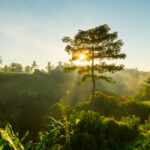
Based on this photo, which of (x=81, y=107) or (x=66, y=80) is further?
(x=66, y=80)

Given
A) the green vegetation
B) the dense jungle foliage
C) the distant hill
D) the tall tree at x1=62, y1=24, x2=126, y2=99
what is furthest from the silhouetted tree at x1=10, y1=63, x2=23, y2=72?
the tall tree at x1=62, y1=24, x2=126, y2=99

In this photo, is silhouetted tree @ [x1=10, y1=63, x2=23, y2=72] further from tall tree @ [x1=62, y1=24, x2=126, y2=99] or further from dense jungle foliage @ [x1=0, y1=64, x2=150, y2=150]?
tall tree @ [x1=62, y1=24, x2=126, y2=99]

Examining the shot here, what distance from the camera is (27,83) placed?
61219 millimetres

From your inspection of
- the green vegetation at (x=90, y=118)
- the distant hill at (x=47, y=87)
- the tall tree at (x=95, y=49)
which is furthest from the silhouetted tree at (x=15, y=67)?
the tall tree at (x=95, y=49)

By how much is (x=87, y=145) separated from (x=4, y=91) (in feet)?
173

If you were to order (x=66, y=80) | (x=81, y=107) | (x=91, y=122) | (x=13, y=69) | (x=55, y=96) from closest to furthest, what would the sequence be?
(x=91, y=122), (x=81, y=107), (x=55, y=96), (x=66, y=80), (x=13, y=69)

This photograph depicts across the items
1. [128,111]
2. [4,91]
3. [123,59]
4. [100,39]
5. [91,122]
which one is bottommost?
[4,91]

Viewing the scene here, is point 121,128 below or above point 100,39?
below

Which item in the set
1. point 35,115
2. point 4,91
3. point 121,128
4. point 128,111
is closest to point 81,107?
point 128,111

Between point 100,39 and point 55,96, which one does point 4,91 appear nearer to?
point 55,96

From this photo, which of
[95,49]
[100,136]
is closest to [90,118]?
[100,136]

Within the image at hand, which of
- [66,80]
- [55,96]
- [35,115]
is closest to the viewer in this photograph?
[35,115]

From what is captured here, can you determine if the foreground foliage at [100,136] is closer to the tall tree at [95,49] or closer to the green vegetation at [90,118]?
the green vegetation at [90,118]

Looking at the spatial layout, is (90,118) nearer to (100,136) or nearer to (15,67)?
(100,136)
